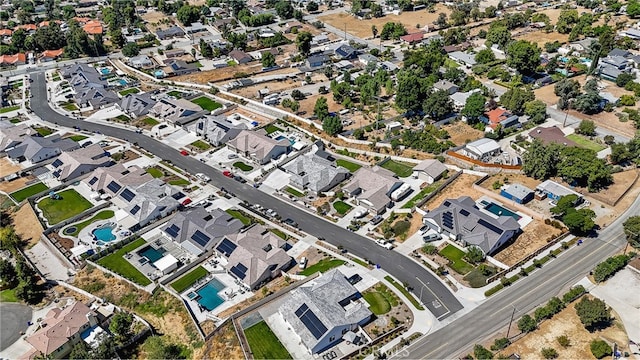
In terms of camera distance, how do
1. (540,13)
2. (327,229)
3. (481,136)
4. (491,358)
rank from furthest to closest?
(540,13) < (481,136) < (327,229) < (491,358)

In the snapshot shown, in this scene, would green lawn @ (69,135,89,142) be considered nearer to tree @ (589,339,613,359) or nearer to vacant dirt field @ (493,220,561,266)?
vacant dirt field @ (493,220,561,266)

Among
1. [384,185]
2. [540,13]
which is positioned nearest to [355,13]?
[540,13]

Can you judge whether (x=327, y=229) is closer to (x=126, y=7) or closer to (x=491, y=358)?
(x=491, y=358)

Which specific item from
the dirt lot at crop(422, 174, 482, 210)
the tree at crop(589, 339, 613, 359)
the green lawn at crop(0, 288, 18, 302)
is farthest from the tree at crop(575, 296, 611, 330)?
the green lawn at crop(0, 288, 18, 302)

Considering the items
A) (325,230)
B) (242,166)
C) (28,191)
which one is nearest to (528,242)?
(325,230)

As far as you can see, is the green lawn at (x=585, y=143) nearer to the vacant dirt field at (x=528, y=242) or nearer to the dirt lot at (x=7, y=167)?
the vacant dirt field at (x=528, y=242)

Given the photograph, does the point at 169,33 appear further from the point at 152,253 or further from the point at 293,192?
the point at 152,253
